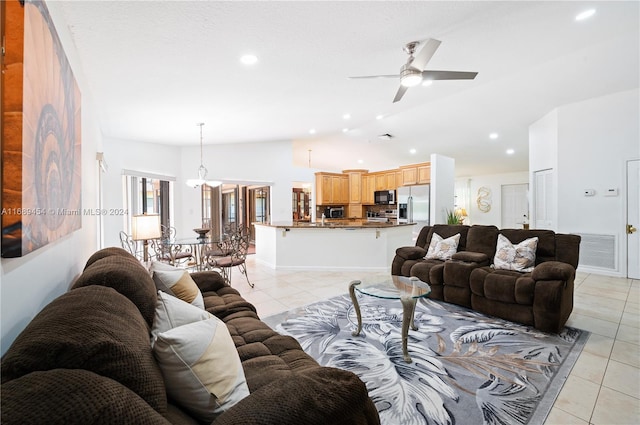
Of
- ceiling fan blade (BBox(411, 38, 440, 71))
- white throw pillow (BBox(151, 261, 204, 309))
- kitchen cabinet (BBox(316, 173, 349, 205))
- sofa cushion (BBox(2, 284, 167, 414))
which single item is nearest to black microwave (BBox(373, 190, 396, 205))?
kitchen cabinet (BBox(316, 173, 349, 205))

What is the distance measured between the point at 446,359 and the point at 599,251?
455 centimetres

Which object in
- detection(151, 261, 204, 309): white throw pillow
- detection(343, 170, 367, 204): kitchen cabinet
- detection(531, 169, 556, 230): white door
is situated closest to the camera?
detection(151, 261, 204, 309): white throw pillow

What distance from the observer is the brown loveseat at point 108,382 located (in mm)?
582

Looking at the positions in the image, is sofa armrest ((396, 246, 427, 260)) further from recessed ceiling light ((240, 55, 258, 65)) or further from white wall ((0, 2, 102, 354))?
white wall ((0, 2, 102, 354))

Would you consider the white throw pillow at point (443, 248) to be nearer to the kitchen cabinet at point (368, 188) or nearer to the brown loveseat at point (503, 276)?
the brown loveseat at point (503, 276)

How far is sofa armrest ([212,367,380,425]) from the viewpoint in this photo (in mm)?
810

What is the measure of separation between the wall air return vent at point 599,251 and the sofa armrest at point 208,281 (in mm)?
5990

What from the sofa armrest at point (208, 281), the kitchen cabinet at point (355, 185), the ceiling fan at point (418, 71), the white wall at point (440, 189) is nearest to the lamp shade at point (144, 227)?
the sofa armrest at point (208, 281)

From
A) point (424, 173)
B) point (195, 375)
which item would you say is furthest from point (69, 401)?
point (424, 173)

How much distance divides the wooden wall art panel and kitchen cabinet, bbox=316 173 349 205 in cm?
740

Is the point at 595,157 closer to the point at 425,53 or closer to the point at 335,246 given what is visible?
the point at 425,53

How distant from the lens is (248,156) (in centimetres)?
712

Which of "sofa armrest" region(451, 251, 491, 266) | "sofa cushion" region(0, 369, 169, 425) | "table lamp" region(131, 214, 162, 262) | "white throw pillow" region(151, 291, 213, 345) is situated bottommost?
"sofa armrest" region(451, 251, 491, 266)

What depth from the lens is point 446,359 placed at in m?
2.31
